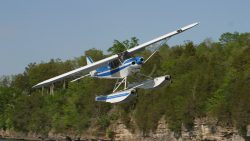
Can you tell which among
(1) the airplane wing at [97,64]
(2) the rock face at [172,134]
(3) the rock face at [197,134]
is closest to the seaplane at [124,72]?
(1) the airplane wing at [97,64]

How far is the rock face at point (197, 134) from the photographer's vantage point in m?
48.6

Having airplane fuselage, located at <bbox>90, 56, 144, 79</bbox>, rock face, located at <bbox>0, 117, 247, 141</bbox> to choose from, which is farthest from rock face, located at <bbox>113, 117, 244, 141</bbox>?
airplane fuselage, located at <bbox>90, 56, 144, 79</bbox>

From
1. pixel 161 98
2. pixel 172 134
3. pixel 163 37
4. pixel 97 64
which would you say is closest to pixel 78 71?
pixel 97 64

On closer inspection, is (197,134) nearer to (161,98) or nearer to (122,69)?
(161,98)

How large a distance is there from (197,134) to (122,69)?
21.9 metres

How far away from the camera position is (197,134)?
5194 cm

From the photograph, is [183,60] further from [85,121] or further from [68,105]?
[68,105]

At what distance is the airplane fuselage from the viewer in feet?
102

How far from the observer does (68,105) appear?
78.9m

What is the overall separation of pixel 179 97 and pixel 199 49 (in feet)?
67.3

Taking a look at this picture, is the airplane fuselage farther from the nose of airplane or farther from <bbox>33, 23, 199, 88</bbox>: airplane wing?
<bbox>33, 23, 199, 88</bbox>: airplane wing

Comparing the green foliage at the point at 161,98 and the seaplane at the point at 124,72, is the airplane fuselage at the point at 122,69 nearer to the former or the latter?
the seaplane at the point at 124,72

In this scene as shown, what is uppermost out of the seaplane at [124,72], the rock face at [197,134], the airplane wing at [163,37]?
the airplane wing at [163,37]

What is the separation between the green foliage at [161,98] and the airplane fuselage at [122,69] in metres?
1.17
